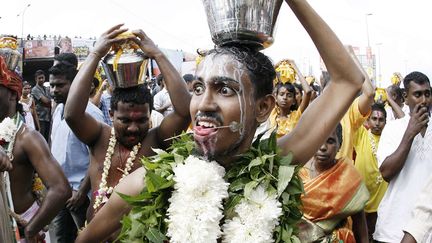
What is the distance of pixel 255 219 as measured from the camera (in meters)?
2.45

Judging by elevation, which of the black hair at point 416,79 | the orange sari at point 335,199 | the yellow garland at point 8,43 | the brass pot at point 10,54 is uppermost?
the yellow garland at point 8,43

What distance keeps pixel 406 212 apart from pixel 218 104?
2.89 m

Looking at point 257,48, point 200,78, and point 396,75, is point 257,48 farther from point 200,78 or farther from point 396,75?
point 396,75

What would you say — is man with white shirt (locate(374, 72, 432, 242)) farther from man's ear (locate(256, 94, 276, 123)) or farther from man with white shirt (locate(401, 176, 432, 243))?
man's ear (locate(256, 94, 276, 123))

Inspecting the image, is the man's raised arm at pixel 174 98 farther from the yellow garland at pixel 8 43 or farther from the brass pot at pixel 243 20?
the brass pot at pixel 243 20

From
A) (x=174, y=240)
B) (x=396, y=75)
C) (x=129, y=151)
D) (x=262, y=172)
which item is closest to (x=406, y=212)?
(x=129, y=151)

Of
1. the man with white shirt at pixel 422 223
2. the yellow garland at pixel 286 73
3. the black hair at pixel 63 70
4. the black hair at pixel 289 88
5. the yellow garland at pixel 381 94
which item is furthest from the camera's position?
the yellow garland at pixel 381 94

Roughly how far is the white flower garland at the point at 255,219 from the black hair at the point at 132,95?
1.73m

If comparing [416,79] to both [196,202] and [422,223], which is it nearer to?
[422,223]

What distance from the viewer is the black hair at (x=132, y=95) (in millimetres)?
4031

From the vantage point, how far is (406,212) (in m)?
4.80

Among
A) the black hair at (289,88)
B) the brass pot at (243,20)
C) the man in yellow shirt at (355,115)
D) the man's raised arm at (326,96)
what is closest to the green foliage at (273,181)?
the man's raised arm at (326,96)

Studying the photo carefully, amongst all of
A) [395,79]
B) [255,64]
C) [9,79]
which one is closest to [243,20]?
[255,64]

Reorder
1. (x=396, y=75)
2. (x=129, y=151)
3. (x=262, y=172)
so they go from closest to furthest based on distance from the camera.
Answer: (x=262, y=172) < (x=129, y=151) < (x=396, y=75)
